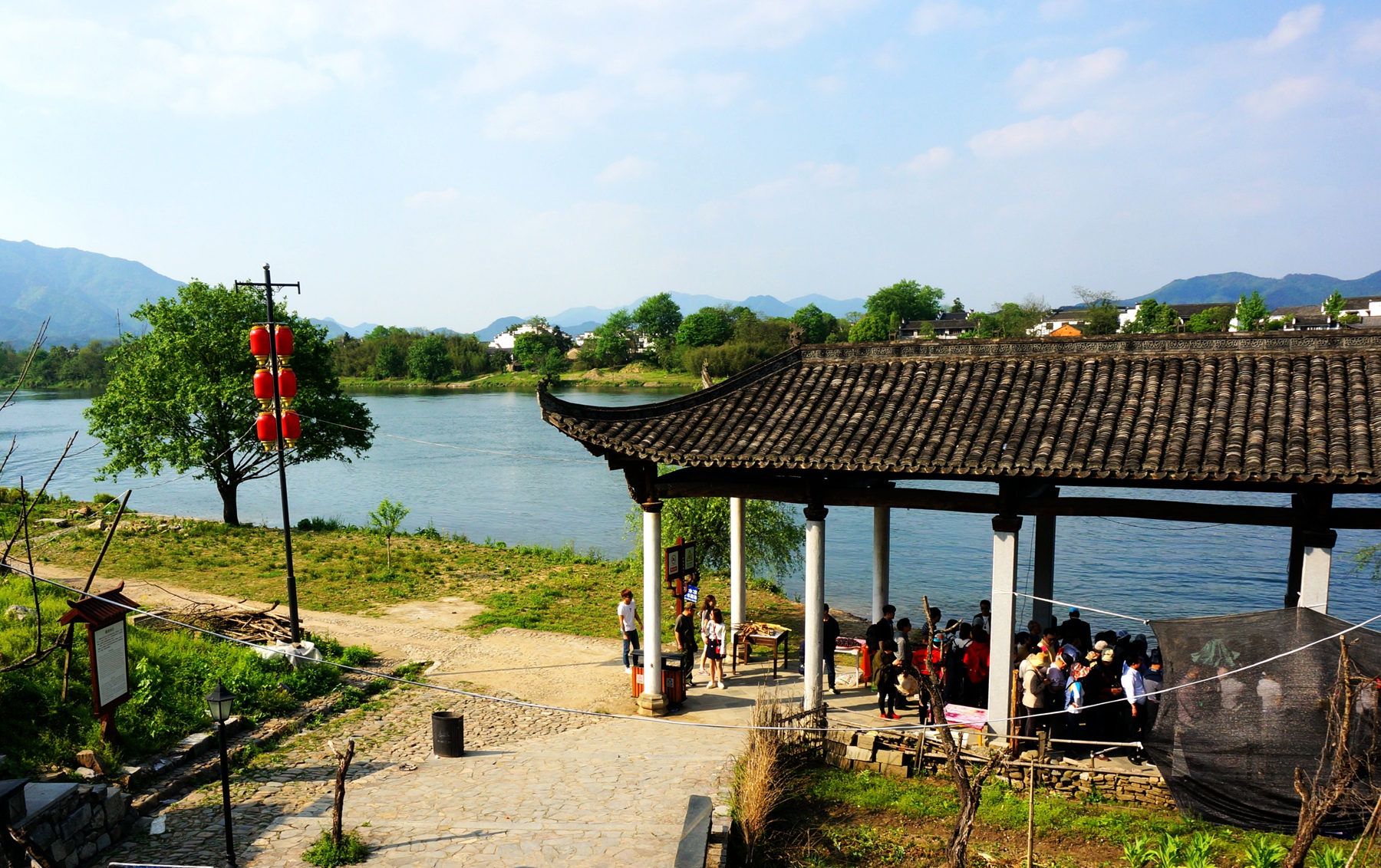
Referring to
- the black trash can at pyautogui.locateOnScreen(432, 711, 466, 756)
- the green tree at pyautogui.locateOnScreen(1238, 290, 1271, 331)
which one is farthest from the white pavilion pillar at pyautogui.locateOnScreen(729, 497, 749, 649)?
the green tree at pyautogui.locateOnScreen(1238, 290, 1271, 331)

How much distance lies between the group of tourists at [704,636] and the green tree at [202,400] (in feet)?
56.5

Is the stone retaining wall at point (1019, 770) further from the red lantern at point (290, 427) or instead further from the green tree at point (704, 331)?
the green tree at point (704, 331)

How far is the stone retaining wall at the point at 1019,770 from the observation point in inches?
373

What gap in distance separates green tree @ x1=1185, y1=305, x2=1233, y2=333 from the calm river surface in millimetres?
55870

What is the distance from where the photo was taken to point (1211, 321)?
86.5 m

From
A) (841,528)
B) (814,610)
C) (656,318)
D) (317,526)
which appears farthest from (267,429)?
(656,318)

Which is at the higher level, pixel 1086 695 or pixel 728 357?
pixel 728 357

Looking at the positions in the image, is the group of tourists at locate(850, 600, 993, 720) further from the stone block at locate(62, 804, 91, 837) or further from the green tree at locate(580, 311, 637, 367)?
the green tree at locate(580, 311, 637, 367)

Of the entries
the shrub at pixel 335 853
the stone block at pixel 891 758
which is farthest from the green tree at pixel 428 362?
the shrub at pixel 335 853

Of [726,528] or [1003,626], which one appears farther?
[726,528]

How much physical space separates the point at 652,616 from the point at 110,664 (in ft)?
21.0

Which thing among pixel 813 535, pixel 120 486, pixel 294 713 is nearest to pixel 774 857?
pixel 813 535

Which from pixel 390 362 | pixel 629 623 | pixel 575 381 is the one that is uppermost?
pixel 390 362

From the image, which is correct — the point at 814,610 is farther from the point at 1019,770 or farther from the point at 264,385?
the point at 264,385
